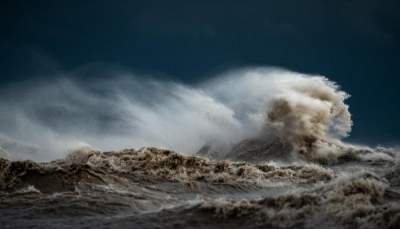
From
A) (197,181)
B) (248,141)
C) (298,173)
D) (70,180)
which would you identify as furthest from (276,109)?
(70,180)

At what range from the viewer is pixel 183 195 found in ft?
44.0

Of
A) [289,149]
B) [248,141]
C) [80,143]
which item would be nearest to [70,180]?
[80,143]

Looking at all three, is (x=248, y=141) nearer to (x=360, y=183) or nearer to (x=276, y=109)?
(x=276, y=109)

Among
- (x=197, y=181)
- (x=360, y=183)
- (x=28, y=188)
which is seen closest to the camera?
(x=360, y=183)

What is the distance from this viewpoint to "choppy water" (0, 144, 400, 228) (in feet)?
26.1

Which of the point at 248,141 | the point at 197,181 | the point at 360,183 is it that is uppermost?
the point at 248,141

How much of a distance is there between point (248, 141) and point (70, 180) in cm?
1887

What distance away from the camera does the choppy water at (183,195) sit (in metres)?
7.95

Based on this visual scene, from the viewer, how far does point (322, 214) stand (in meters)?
7.72

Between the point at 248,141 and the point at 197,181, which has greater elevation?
the point at 248,141

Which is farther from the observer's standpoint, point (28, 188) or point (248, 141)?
point (248, 141)

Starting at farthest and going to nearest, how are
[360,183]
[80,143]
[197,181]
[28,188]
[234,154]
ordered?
[234,154] → [80,143] → [197,181] → [28,188] → [360,183]

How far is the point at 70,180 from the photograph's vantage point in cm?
1323

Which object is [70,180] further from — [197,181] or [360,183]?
[360,183]
